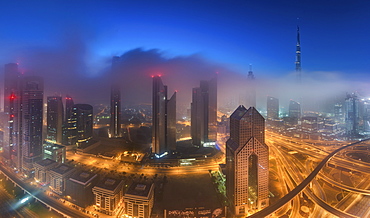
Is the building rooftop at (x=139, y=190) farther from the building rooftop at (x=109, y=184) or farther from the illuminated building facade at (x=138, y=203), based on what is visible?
the building rooftop at (x=109, y=184)

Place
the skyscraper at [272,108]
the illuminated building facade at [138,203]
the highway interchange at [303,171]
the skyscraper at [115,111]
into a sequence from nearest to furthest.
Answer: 1. the illuminated building facade at [138,203]
2. the highway interchange at [303,171]
3. the skyscraper at [115,111]
4. the skyscraper at [272,108]

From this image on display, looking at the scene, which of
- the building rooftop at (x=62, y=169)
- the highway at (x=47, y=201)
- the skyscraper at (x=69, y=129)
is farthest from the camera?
the skyscraper at (x=69, y=129)

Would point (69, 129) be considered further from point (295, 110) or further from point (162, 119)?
point (295, 110)

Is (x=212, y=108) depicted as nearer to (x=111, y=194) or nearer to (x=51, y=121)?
(x=111, y=194)

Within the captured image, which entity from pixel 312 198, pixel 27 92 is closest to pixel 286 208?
pixel 312 198

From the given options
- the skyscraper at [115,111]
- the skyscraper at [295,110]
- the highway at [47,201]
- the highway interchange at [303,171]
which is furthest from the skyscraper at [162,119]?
the skyscraper at [295,110]

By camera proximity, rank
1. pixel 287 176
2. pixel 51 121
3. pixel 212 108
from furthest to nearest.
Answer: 1. pixel 51 121
2. pixel 212 108
3. pixel 287 176

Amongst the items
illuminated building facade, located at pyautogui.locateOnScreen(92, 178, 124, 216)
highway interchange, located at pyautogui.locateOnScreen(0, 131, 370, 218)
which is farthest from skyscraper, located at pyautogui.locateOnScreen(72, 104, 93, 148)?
illuminated building facade, located at pyautogui.locateOnScreen(92, 178, 124, 216)
